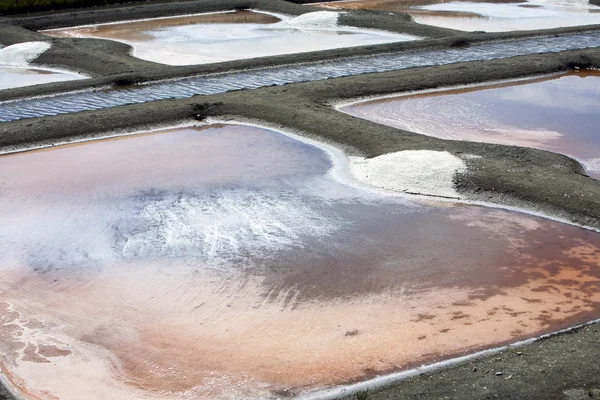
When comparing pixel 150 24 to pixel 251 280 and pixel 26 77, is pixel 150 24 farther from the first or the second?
pixel 251 280

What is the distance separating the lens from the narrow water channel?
14414 mm

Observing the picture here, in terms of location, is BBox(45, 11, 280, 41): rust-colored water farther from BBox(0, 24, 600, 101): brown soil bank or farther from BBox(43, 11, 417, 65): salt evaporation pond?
BBox(0, 24, 600, 101): brown soil bank

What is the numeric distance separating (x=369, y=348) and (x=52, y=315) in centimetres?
285

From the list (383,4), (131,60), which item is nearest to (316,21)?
(383,4)

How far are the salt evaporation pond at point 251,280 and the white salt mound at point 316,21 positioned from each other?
11.7m

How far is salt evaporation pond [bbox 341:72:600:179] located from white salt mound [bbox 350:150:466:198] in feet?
5.41

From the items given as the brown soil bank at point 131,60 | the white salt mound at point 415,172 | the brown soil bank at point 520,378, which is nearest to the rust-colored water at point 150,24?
the brown soil bank at point 131,60

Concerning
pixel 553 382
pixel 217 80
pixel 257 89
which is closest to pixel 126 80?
pixel 217 80

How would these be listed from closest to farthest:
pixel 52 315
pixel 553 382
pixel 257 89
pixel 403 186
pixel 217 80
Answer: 1. pixel 553 382
2. pixel 52 315
3. pixel 403 186
4. pixel 257 89
5. pixel 217 80

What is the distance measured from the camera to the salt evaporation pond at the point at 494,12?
22.0 metres

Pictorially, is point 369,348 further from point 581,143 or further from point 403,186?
point 581,143

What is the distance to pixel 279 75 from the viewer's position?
16172mm

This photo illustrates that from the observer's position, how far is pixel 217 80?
625 inches

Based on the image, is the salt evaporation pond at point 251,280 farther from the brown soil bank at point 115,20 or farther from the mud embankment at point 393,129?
the brown soil bank at point 115,20
